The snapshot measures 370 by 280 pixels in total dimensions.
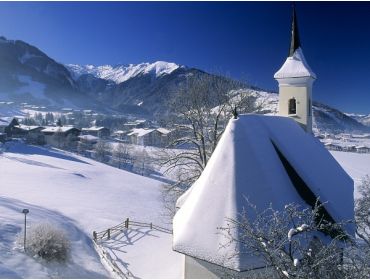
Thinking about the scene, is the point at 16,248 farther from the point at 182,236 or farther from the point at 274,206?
the point at 274,206

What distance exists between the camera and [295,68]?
2022cm

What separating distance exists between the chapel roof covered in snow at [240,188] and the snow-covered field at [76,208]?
587 centimetres

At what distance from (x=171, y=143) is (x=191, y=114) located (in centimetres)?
226

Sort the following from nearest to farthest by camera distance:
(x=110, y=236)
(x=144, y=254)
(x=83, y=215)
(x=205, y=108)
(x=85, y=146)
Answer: (x=144, y=254), (x=205, y=108), (x=110, y=236), (x=83, y=215), (x=85, y=146)

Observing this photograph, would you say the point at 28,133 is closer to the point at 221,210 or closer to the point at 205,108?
the point at 205,108

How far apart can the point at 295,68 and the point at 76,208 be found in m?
19.1

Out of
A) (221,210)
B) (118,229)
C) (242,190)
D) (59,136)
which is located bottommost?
(118,229)

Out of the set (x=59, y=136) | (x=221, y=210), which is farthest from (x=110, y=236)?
(x=59, y=136)

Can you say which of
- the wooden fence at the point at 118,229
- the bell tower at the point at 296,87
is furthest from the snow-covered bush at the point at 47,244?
the bell tower at the point at 296,87

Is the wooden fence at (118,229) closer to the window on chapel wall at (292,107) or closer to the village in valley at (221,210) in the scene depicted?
the village in valley at (221,210)

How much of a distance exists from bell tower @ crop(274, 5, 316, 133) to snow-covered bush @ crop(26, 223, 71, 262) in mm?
13871

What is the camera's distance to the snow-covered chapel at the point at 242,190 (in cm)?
984

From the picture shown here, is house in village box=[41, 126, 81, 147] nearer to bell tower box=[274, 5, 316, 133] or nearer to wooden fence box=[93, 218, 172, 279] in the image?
wooden fence box=[93, 218, 172, 279]

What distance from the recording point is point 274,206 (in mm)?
10375
